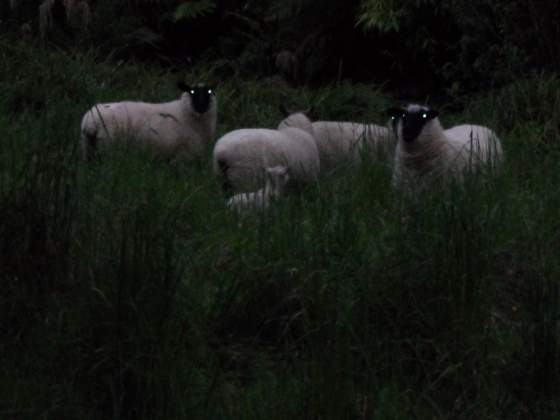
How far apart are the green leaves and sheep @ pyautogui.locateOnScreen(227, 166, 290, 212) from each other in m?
7.90

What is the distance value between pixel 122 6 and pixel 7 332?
11008mm

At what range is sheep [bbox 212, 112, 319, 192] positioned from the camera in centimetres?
750

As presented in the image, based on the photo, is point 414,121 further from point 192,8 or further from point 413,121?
point 192,8

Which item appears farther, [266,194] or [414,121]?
[414,121]

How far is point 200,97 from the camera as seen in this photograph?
346 inches

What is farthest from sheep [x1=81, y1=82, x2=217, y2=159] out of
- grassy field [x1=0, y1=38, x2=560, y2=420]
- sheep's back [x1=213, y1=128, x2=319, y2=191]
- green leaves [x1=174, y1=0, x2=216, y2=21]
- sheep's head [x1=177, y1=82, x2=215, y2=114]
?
green leaves [x1=174, y1=0, x2=216, y2=21]

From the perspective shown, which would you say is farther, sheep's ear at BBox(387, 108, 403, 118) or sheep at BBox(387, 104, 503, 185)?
sheep's ear at BBox(387, 108, 403, 118)

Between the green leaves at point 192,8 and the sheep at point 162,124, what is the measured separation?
19.9ft

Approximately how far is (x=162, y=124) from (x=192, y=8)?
22.1 ft

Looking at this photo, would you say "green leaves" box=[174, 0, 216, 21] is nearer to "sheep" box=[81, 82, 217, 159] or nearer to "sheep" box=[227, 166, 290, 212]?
"sheep" box=[81, 82, 217, 159]

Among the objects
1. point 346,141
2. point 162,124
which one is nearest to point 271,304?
point 162,124

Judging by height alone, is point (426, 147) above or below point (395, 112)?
below

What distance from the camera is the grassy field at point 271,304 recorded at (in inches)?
183

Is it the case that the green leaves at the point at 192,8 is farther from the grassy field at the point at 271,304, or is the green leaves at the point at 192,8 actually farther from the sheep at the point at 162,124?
the grassy field at the point at 271,304
